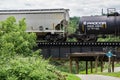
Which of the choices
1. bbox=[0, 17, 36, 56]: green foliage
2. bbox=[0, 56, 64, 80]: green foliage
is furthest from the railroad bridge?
bbox=[0, 56, 64, 80]: green foliage

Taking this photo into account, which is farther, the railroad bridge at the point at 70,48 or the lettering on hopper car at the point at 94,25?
the railroad bridge at the point at 70,48

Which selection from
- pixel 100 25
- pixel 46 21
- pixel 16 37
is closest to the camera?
pixel 16 37

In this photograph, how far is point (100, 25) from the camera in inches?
1766

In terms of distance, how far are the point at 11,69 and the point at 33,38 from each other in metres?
24.3

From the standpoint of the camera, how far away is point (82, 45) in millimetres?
46312

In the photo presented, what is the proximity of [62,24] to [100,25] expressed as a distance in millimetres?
6748

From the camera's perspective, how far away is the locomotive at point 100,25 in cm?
4481

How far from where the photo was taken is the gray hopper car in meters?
49.7

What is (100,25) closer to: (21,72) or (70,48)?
(70,48)

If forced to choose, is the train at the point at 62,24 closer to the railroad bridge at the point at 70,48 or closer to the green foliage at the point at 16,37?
the railroad bridge at the point at 70,48

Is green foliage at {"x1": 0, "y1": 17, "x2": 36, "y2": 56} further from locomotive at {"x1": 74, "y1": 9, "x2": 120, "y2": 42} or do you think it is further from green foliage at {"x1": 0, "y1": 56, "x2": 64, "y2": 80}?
green foliage at {"x1": 0, "y1": 56, "x2": 64, "y2": 80}

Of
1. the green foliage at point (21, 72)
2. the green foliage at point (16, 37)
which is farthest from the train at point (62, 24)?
the green foliage at point (21, 72)

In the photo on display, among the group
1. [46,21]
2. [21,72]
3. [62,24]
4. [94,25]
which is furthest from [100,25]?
[21,72]

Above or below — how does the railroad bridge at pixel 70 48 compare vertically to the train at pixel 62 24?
below
